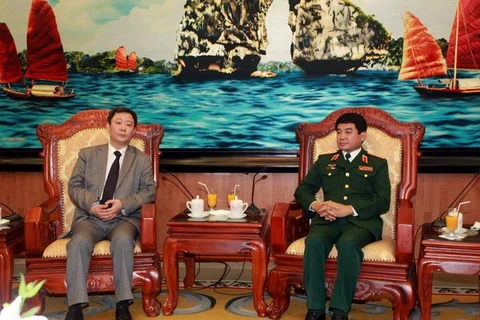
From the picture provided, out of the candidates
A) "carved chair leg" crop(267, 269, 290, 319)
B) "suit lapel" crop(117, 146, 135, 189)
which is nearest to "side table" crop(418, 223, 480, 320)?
"carved chair leg" crop(267, 269, 290, 319)

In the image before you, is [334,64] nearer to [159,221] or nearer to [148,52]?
[148,52]

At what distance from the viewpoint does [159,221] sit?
4445 mm

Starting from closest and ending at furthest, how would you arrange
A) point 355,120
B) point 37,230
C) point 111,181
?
point 37,230 → point 355,120 → point 111,181

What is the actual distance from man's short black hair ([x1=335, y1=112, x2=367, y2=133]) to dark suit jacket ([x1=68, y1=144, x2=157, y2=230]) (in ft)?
3.80

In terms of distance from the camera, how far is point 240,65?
14.3 feet

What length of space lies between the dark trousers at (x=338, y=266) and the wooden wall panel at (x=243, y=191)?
1.15m

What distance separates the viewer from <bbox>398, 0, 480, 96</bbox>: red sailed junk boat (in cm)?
415

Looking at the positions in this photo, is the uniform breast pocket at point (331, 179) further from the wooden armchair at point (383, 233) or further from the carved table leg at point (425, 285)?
the carved table leg at point (425, 285)

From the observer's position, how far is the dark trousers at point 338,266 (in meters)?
3.04

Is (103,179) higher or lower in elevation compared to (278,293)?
higher

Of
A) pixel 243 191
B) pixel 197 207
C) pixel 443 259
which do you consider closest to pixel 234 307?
pixel 197 207

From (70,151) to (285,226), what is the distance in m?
1.44

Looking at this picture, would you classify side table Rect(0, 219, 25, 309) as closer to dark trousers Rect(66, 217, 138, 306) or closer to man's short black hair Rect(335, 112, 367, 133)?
dark trousers Rect(66, 217, 138, 306)

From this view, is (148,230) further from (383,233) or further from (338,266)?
(383,233)
